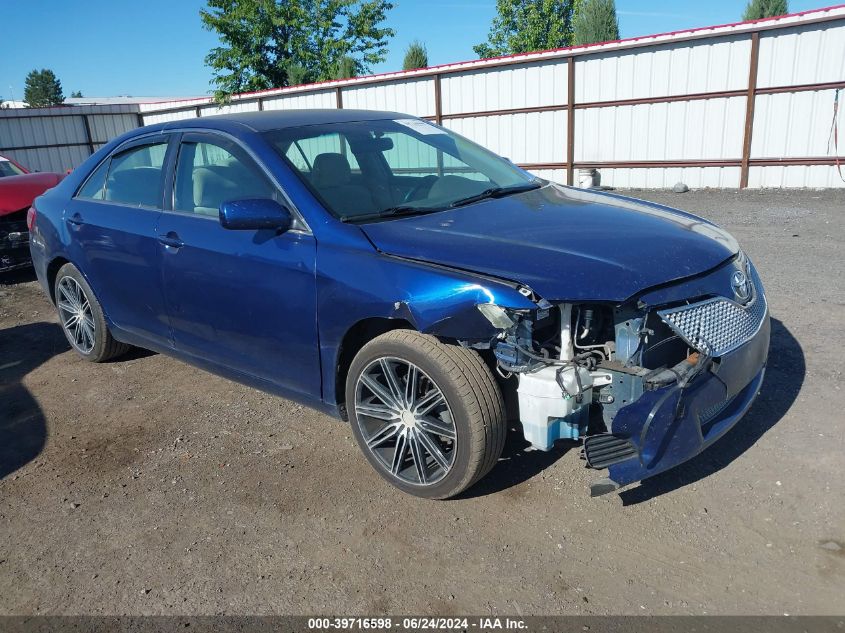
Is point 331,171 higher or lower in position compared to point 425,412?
higher

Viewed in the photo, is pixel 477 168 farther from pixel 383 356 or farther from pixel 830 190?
pixel 830 190

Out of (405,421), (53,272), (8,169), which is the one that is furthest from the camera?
(8,169)

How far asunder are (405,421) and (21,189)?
23.1 ft

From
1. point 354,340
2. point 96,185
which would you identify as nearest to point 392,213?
point 354,340

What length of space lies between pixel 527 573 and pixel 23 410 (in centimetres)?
362

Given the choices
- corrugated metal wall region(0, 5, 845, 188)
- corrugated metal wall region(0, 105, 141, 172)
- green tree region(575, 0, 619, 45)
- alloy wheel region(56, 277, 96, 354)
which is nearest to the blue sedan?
alloy wheel region(56, 277, 96, 354)

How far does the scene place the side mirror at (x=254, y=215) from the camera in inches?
131

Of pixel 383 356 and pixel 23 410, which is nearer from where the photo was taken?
pixel 383 356

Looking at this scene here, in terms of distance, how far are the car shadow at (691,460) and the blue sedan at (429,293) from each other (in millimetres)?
335

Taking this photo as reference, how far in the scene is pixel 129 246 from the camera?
434 centimetres

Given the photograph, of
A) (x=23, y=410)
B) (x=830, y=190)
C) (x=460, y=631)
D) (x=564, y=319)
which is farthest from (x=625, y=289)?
(x=830, y=190)

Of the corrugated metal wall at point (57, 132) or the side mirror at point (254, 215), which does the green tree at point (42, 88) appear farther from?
the side mirror at point (254, 215)

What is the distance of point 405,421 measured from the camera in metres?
3.20

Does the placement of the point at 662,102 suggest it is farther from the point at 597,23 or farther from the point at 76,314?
the point at 76,314
